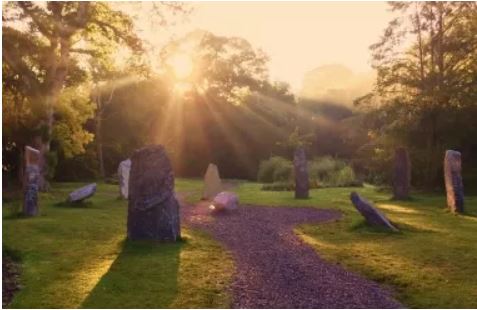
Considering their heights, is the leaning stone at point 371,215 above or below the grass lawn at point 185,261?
above

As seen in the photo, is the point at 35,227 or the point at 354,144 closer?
the point at 35,227

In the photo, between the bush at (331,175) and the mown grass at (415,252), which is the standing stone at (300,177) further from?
the bush at (331,175)

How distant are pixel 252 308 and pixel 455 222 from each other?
9.96 m

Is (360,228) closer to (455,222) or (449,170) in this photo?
(455,222)

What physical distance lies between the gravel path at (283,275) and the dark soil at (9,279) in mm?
3514

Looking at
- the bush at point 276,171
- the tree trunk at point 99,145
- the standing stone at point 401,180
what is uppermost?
the tree trunk at point 99,145

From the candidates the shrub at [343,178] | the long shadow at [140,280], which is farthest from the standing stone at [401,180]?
the long shadow at [140,280]

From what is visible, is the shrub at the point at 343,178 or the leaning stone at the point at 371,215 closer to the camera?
the leaning stone at the point at 371,215

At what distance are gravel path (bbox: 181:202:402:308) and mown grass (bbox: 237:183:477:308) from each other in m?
0.42

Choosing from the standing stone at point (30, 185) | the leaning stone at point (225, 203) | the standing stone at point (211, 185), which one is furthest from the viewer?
the standing stone at point (211, 185)

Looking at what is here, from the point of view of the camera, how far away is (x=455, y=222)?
50.7 ft

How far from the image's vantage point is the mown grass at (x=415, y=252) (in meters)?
8.34

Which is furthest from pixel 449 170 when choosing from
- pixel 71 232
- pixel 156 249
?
pixel 71 232

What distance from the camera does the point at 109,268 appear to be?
32.0 feet
